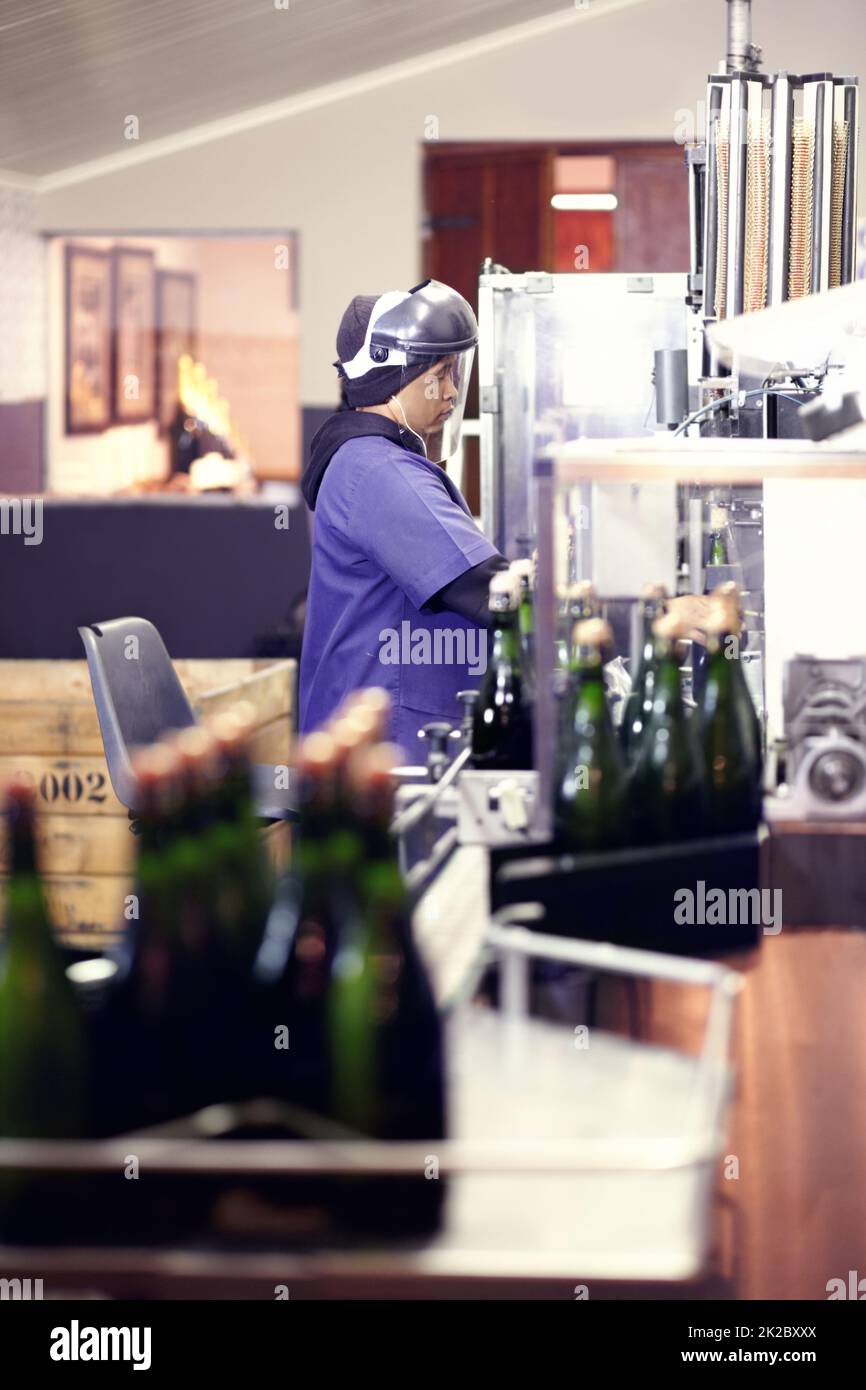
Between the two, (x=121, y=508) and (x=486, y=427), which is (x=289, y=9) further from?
(x=486, y=427)

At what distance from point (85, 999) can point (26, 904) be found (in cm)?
8

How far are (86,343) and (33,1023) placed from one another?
813 centimetres

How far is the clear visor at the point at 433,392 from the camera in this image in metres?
2.63

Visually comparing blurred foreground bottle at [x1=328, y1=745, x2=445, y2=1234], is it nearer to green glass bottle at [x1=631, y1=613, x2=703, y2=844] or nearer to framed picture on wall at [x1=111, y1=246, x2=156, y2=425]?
green glass bottle at [x1=631, y1=613, x2=703, y2=844]

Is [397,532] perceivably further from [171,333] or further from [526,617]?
[171,333]

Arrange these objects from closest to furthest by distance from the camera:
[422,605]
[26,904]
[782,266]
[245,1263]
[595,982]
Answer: [245,1263], [26,904], [595,982], [422,605], [782,266]

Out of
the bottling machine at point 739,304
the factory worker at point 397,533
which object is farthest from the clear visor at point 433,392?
the bottling machine at point 739,304

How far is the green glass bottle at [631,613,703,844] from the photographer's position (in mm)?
1496

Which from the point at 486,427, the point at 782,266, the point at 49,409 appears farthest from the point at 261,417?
the point at 782,266

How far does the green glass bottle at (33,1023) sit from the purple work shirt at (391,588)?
1378mm

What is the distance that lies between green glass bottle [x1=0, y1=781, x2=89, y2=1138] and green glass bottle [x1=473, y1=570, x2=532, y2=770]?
0.83 metres

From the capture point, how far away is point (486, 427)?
443cm

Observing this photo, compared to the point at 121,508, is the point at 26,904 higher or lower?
lower

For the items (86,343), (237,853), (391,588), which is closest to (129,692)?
(391,588)
